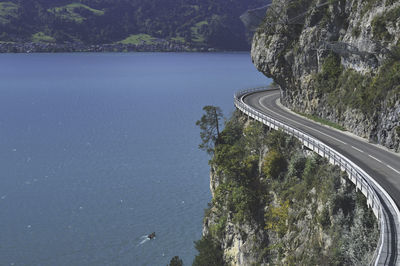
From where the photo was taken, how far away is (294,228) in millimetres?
33938

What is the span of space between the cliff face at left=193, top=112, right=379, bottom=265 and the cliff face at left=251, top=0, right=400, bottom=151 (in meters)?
9.21

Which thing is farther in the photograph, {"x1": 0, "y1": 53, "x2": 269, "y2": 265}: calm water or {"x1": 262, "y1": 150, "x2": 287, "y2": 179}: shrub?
{"x1": 0, "y1": 53, "x2": 269, "y2": 265}: calm water

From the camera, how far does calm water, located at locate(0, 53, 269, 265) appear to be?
53.1 metres

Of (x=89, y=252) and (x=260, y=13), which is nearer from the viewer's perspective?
(x=89, y=252)

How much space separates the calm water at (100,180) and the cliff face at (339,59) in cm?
2580

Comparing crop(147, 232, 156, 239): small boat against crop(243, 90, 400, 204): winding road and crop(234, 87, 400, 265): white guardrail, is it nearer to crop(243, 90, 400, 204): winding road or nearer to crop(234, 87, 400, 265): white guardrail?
crop(243, 90, 400, 204): winding road

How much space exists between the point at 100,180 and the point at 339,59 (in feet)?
156

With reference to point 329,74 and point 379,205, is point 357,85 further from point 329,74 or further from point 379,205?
point 379,205

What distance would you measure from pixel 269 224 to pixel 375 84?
20067 millimetres

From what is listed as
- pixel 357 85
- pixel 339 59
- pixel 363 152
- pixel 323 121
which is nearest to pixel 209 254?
pixel 363 152

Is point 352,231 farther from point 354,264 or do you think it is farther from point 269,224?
point 269,224

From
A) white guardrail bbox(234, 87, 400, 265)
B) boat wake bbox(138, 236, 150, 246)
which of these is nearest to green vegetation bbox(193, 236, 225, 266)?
boat wake bbox(138, 236, 150, 246)

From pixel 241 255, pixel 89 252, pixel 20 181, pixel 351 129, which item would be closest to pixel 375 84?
pixel 351 129

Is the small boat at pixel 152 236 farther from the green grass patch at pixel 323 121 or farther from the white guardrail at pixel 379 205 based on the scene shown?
the green grass patch at pixel 323 121
